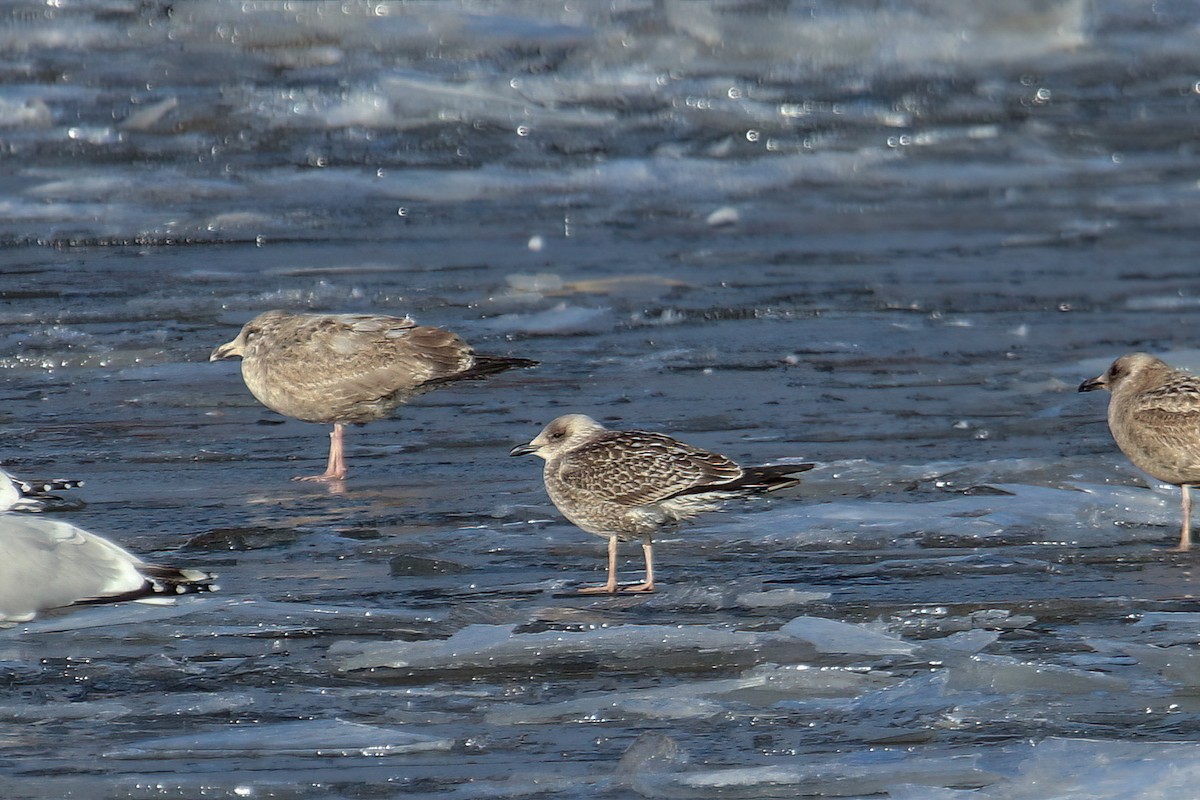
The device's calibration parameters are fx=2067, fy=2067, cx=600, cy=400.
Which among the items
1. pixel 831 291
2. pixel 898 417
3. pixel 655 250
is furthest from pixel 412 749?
pixel 655 250

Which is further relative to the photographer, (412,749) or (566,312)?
(566,312)

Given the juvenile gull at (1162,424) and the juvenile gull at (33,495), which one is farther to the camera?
the juvenile gull at (1162,424)

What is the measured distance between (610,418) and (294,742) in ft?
13.2

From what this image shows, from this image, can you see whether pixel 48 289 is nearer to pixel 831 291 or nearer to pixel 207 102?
pixel 831 291

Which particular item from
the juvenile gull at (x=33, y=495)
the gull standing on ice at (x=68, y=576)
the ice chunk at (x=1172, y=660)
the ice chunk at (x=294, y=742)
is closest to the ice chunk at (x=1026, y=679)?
the ice chunk at (x=1172, y=660)

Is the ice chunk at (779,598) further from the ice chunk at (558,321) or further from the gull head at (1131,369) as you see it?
the ice chunk at (558,321)

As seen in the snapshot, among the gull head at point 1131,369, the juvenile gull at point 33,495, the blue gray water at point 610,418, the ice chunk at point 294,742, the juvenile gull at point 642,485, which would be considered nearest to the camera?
the ice chunk at point 294,742

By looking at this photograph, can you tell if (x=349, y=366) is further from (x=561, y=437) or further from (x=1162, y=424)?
(x=1162, y=424)

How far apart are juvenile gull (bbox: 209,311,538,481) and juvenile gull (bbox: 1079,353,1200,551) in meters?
2.39

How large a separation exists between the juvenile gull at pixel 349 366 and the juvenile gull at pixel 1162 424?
2.39 m

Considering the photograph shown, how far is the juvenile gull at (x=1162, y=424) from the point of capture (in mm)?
7008

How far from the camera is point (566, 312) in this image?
11.1m

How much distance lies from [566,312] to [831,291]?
1.64 metres

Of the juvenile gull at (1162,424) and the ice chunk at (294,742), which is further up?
the juvenile gull at (1162,424)
